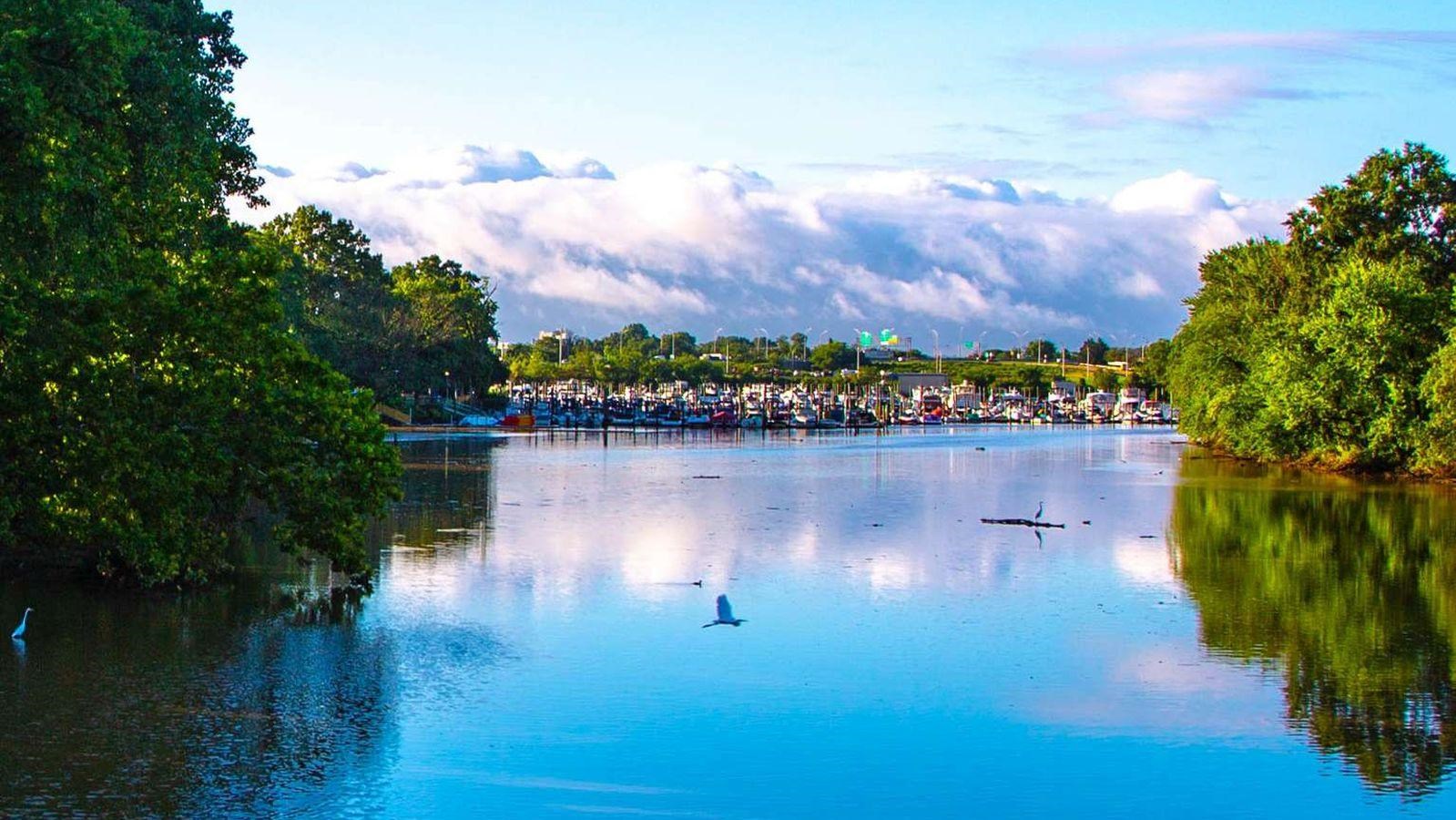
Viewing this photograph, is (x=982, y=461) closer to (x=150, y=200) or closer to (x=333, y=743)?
(x=150, y=200)

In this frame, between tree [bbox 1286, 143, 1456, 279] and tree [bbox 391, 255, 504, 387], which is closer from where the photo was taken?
tree [bbox 1286, 143, 1456, 279]

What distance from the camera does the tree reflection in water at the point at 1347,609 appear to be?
19562 millimetres

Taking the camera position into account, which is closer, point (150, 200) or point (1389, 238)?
point (150, 200)

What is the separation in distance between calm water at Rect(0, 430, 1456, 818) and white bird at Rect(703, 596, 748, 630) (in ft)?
1.34

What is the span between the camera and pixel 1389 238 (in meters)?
75.7

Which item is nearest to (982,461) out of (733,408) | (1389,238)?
(1389,238)

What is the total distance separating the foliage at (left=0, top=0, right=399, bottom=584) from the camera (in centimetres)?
2266

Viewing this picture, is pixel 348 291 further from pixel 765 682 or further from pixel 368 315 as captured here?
pixel 765 682

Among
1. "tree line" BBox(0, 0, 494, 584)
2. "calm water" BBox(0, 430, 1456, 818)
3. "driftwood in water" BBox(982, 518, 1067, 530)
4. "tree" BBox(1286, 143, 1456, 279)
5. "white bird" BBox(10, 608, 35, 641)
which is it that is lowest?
"calm water" BBox(0, 430, 1456, 818)

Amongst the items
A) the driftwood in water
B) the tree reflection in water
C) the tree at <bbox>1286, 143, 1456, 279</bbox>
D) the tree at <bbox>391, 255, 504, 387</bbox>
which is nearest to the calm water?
the tree reflection in water

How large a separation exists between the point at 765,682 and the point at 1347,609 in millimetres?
13091

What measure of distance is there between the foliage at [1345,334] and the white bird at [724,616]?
138ft

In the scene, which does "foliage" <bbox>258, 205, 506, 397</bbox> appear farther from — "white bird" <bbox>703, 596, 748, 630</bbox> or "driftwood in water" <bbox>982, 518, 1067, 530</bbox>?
"white bird" <bbox>703, 596, 748, 630</bbox>

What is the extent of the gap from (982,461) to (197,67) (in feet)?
202
